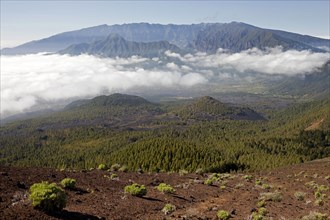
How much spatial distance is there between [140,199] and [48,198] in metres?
9.50

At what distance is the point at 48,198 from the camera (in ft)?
77.0

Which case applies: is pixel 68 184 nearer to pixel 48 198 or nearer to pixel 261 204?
pixel 48 198

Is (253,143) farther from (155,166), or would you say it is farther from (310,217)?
(310,217)

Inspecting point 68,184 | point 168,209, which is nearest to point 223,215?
point 168,209

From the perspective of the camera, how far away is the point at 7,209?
2312 cm

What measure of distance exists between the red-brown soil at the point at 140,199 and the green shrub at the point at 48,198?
0.51 meters

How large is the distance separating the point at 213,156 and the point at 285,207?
8629 centimetres

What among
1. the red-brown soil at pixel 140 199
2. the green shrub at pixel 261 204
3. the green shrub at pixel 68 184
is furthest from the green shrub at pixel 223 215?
the green shrub at pixel 68 184

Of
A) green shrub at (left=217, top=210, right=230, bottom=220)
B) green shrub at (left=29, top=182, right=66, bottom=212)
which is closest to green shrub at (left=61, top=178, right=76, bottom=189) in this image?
green shrub at (left=29, top=182, right=66, bottom=212)

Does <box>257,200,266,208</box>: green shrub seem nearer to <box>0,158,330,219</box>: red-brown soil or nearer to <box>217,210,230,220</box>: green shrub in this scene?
<box>0,158,330,219</box>: red-brown soil

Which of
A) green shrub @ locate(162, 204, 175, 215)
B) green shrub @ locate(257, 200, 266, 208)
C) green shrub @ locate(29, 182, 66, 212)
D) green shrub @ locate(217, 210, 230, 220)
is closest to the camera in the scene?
green shrub @ locate(29, 182, 66, 212)

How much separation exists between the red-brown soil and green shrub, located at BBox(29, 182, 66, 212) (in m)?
0.51

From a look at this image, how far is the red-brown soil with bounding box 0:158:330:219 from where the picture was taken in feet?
83.4

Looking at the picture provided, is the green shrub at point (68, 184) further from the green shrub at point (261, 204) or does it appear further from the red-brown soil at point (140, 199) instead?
the green shrub at point (261, 204)
